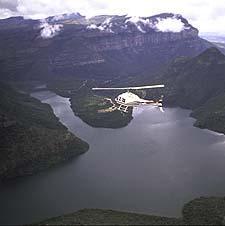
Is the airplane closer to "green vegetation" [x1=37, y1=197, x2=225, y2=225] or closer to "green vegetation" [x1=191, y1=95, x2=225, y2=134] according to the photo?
"green vegetation" [x1=191, y1=95, x2=225, y2=134]

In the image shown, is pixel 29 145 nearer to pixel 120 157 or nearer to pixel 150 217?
pixel 120 157

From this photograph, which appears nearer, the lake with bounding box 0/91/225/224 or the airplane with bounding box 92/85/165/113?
the lake with bounding box 0/91/225/224

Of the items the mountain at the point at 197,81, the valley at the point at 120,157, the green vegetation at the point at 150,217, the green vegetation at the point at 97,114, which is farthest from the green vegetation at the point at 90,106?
the green vegetation at the point at 150,217

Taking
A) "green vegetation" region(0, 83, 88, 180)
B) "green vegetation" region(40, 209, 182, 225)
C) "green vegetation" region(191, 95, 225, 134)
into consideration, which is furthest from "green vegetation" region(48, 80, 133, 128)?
"green vegetation" region(40, 209, 182, 225)

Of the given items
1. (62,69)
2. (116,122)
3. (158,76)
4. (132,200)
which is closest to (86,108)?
(116,122)

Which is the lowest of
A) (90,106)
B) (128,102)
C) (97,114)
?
(97,114)

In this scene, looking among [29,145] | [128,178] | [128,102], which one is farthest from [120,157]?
[128,102]
